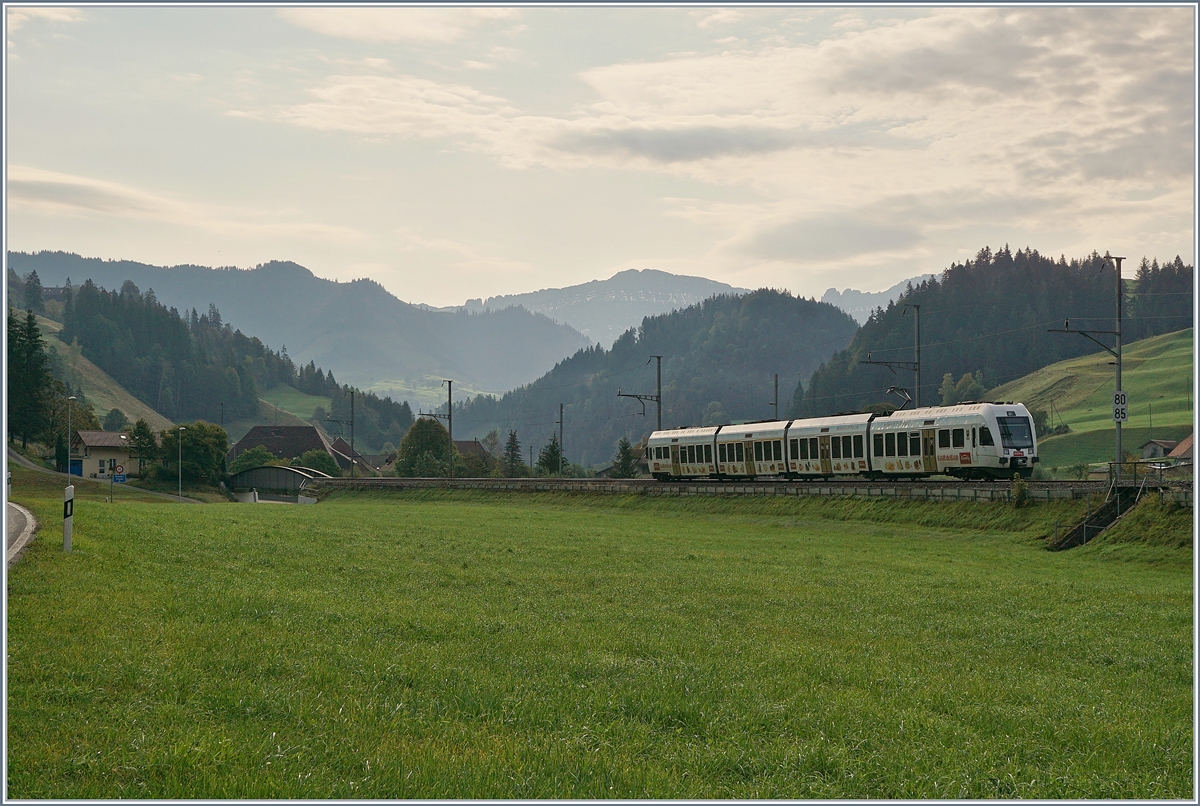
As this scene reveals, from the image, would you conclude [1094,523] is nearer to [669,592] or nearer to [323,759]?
[669,592]

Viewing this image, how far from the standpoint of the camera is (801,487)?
171ft

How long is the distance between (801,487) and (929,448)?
7.15 m

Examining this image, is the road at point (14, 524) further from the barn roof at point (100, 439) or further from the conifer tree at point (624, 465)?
the barn roof at point (100, 439)

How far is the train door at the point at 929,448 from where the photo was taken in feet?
156

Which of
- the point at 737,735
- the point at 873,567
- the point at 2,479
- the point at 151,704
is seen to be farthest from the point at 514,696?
the point at 873,567

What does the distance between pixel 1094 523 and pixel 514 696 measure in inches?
1250

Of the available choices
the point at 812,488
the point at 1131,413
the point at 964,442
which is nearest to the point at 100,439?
the point at 812,488

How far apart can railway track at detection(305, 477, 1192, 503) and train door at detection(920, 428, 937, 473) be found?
197 centimetres

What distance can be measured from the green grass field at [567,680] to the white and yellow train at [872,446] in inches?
842

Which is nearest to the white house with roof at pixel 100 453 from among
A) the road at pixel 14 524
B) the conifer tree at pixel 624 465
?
the conifer tree at pixel 624 465

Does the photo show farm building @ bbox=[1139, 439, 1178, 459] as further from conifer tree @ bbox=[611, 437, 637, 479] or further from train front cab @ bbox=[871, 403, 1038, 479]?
train front cab @ bbox=[871, 403, 1038, 479]

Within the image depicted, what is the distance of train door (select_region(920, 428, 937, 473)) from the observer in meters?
47.5

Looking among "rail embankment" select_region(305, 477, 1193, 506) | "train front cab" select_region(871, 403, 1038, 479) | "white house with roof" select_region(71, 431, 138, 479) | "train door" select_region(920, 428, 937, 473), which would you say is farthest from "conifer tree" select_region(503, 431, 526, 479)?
"train door" select_region(920, 428, 937, 473)

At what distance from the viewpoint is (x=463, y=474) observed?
442 ft
